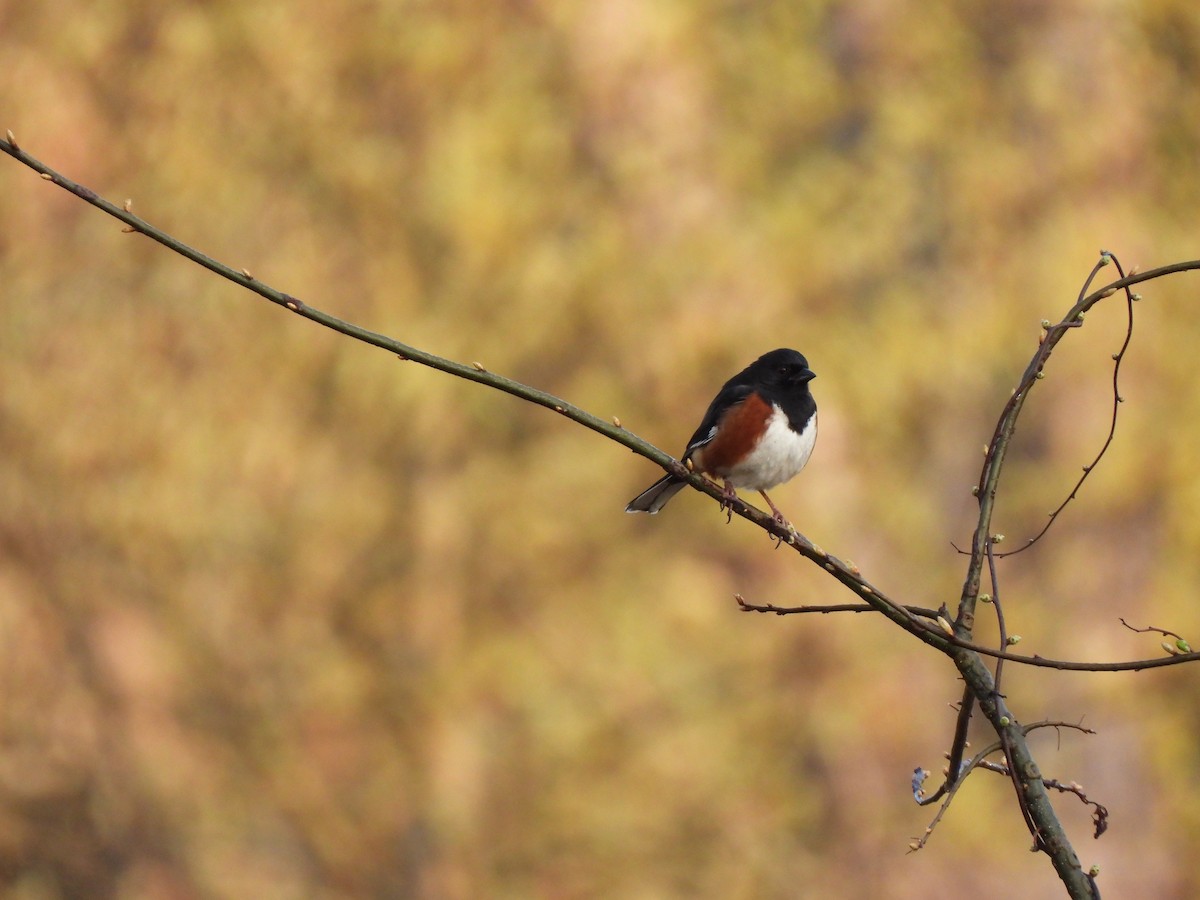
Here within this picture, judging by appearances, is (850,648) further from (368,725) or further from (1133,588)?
(368,725)

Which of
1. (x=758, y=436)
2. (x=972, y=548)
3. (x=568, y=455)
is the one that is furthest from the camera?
→ (x=568, y=455)

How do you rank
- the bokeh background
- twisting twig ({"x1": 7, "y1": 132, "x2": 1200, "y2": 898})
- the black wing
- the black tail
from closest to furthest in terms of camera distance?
twisting twig ({"x1": 7, "y1": 132, "x2": 1200, "y2": 898}), the black tail, the black wing, the bokeh background

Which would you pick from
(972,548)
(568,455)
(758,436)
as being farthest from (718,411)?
(568,455)

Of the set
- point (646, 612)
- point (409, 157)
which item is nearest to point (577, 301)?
point (409, 157)

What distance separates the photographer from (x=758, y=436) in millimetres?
3275

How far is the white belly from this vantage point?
10.8 ft

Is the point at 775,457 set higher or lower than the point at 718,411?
lower

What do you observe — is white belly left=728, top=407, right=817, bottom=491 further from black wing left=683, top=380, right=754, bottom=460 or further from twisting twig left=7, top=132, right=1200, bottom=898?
twisting twig left=7, top=132, right=1200, bottom=898

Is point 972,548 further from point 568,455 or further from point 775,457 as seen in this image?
point 568,455

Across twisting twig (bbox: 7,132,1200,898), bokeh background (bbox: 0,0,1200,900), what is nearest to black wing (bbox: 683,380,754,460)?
twisting twig (bbox: 7,132,1200,898)

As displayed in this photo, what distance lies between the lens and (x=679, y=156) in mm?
8203

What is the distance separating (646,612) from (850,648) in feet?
3.63

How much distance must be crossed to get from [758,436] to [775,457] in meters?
0.06

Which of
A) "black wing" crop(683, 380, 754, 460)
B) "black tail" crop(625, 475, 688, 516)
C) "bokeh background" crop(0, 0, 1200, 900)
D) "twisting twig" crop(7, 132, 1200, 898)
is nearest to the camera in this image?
"twisting twig" crop(7, 132, 1200, 898)
